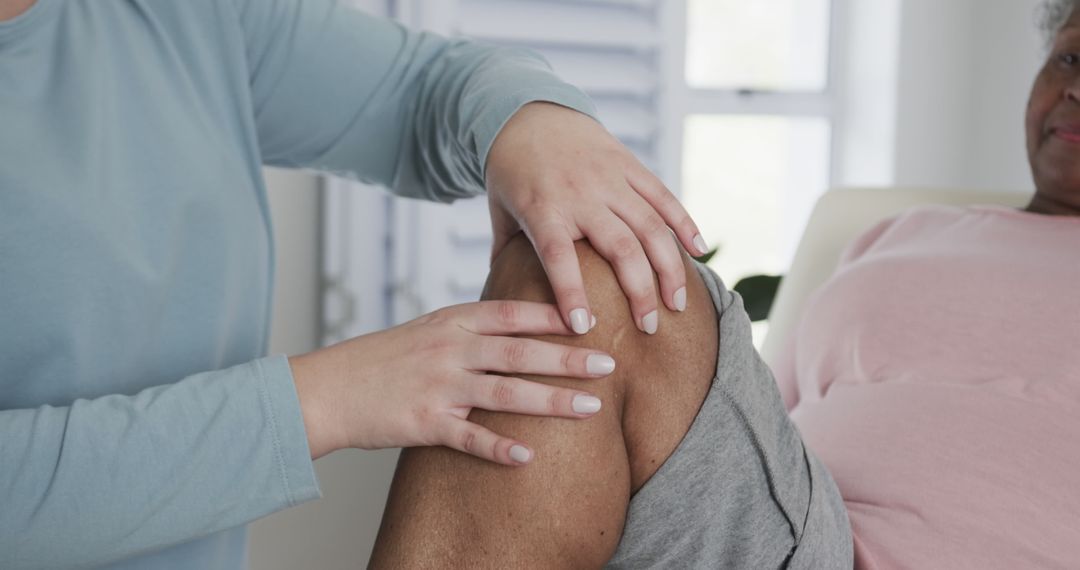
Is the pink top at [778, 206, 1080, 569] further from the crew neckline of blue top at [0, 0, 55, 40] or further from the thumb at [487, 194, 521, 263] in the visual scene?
the crew neckline of blue top at [0, 0, 55, 40]

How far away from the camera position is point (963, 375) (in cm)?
113

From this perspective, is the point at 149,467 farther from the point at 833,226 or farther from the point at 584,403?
the point at 833,226

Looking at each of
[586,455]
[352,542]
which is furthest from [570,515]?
[352,542]

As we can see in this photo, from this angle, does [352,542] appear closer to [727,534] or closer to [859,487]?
[727,534]

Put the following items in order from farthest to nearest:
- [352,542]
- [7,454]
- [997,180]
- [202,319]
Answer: [997,180], [352,542], [202,319], [7,454]

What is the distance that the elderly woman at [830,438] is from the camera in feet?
2.56

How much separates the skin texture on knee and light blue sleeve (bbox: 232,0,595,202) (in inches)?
10.9

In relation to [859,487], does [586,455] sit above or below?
above

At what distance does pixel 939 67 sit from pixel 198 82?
2395 mm

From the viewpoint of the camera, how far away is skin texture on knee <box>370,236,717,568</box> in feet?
2.53

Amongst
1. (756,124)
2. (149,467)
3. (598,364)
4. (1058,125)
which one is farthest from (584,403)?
(756,124)

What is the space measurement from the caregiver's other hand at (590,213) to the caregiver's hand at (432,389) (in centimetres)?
5

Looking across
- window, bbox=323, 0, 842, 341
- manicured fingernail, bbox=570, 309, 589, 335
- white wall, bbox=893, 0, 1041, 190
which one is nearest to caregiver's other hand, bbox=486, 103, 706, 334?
manicured fingernail, bbox=570, 309, 589, 335

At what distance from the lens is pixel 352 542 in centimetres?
104
